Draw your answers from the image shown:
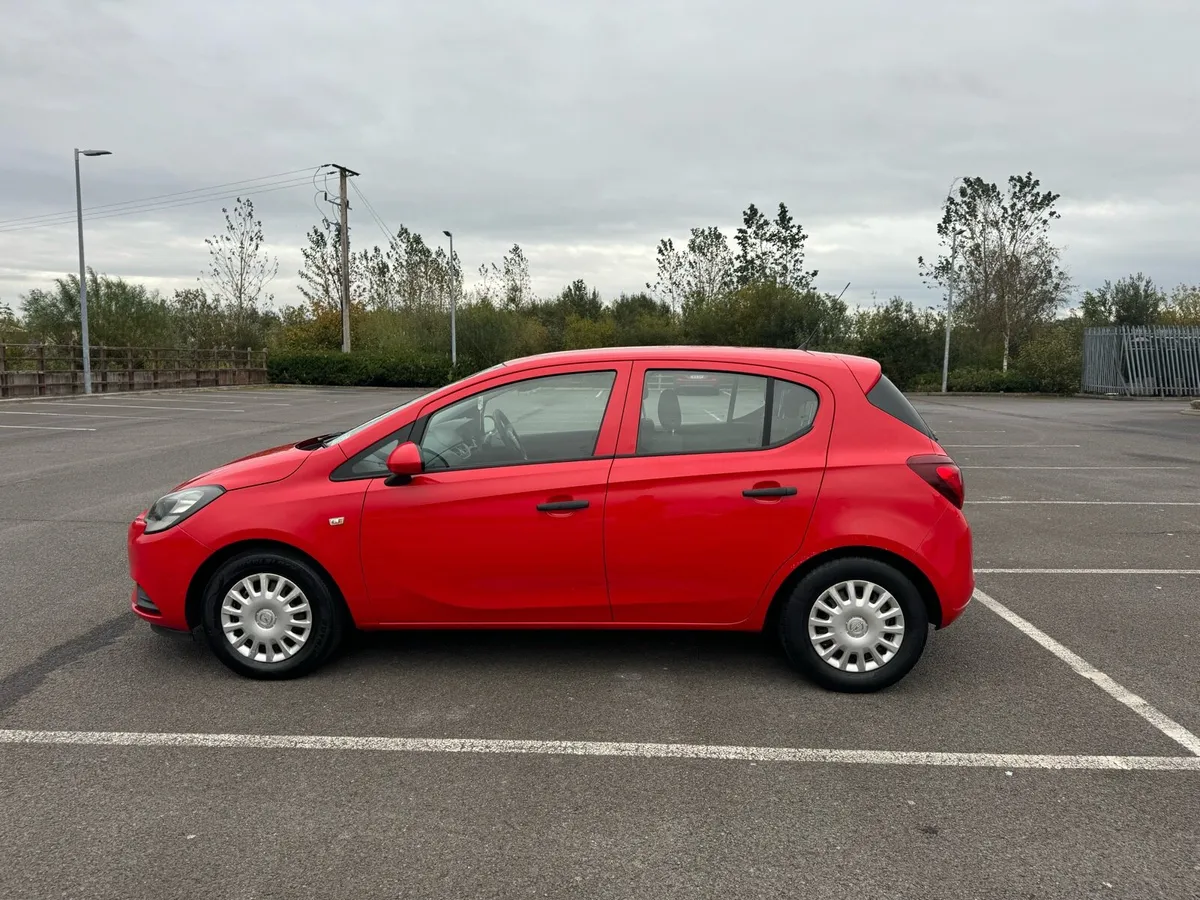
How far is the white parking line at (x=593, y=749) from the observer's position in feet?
11.9

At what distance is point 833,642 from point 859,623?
150 millimetres

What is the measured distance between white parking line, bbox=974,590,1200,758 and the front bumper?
4285 millimetres

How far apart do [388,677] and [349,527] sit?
0.78 meters

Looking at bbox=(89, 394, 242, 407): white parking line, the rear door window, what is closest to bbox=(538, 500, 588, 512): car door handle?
the rear door window

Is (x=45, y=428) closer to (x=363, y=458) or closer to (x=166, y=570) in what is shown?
(x=166, y=570)

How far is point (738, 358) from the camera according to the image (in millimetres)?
4516

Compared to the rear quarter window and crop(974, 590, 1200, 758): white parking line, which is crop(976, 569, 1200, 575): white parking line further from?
the rear quarter window

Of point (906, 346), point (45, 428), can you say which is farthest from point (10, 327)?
point (906, 346)

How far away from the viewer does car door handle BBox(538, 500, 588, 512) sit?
423cm

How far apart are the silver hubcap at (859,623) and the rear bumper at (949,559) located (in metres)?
0.22

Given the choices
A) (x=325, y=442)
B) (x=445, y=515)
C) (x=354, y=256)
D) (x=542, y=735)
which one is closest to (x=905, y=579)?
(x=542, y=735)

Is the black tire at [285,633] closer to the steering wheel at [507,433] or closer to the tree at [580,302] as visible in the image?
the steering wheel at [507,433]

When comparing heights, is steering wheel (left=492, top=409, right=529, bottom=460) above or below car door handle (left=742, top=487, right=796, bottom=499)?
above

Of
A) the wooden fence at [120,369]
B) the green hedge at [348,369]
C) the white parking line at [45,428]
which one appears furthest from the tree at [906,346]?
the white parking line at [45,428]
